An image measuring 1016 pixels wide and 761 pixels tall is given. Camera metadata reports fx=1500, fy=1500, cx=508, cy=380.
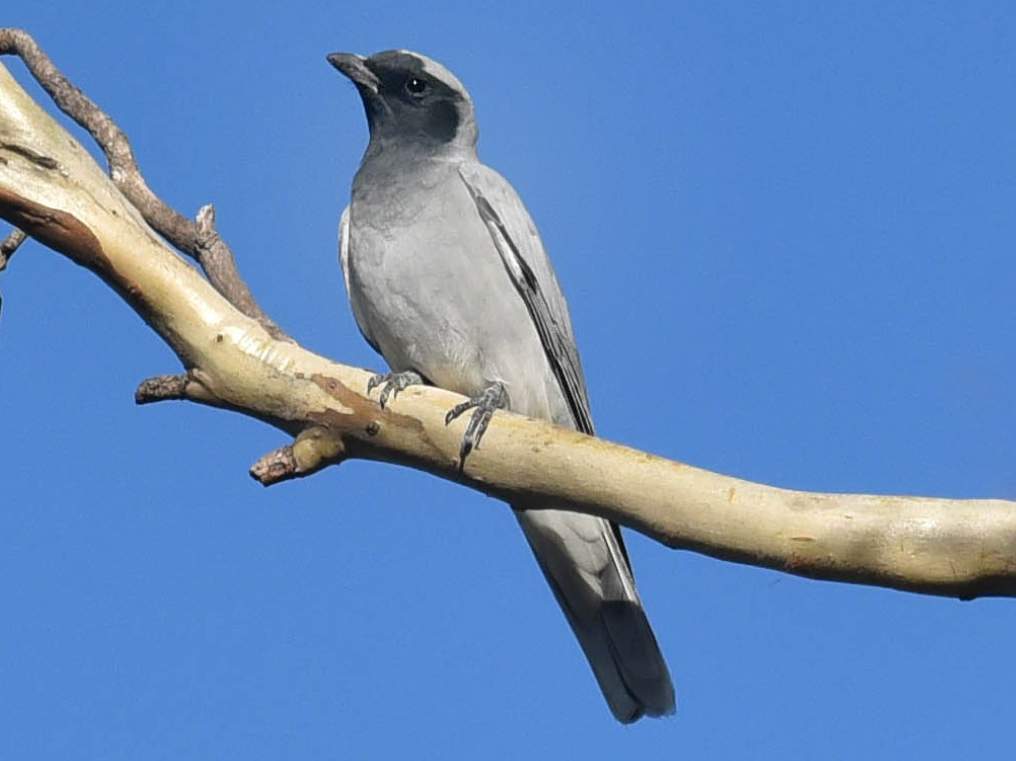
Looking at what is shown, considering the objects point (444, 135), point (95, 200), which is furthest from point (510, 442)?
point (444, 135)

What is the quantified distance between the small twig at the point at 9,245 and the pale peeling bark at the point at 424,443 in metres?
0.51

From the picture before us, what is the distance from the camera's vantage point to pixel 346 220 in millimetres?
7543

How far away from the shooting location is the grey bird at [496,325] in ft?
22.4

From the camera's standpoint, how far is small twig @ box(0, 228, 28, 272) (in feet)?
20.0

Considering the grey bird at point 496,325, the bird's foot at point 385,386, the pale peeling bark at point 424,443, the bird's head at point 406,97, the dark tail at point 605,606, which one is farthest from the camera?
the bird's head at point 406,97

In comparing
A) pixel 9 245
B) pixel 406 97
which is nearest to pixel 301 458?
pixel 9 245

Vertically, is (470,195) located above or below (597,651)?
above

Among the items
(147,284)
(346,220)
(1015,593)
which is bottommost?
(1015,593)

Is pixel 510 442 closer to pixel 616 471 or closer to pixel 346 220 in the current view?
pixel 616 471

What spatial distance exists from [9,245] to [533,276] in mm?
2398

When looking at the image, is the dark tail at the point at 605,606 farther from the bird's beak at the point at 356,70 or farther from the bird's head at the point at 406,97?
the bird's beak at the point at 356,70

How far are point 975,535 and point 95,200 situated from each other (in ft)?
11.0

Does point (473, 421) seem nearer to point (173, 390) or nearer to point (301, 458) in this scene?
point (301, 458)

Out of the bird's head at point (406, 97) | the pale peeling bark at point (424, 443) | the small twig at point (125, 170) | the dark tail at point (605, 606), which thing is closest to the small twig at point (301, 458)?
the pale peeling bark at point (424, 443)
